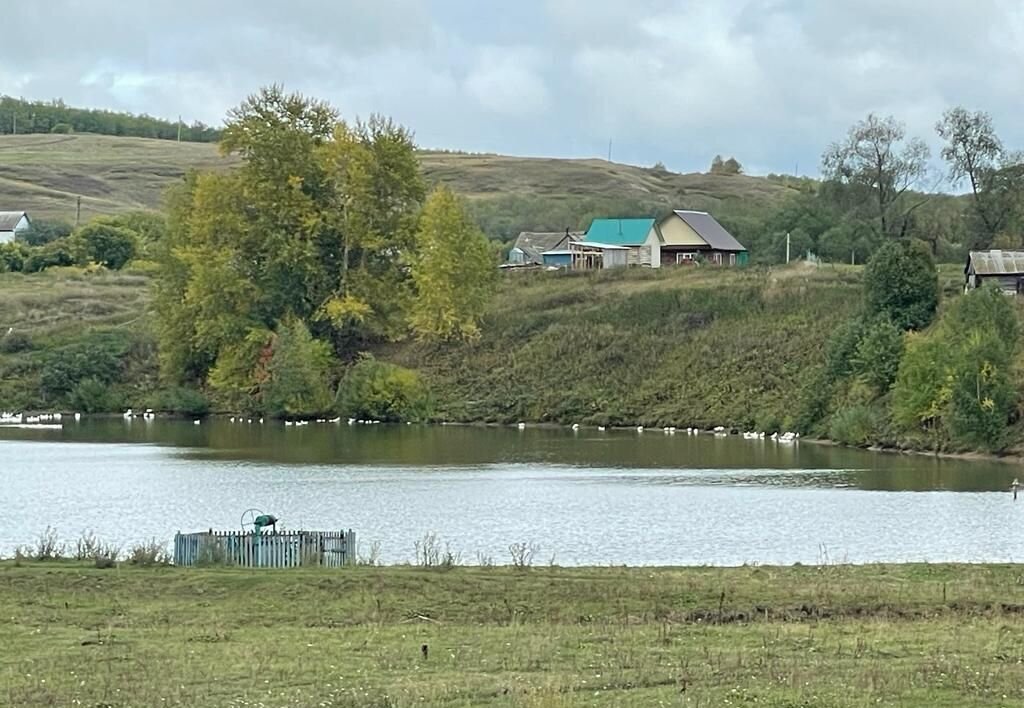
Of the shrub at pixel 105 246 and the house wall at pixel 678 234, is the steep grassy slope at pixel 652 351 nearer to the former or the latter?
the house wall at pixel 678 234

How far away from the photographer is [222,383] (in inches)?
3708

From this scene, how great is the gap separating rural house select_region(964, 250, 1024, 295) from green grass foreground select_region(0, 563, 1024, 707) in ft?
182

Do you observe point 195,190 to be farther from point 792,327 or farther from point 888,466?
point 888,466

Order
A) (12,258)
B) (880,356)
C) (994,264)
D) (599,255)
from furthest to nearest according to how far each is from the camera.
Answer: (12,258), (599,255), (994,264), (880,356)

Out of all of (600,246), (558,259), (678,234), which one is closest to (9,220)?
(558,259)

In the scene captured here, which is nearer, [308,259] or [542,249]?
[308,259]

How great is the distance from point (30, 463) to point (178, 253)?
35704 mm

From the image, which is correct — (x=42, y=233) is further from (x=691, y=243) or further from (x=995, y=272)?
(x=995, y=272)

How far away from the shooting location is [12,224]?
15400cm

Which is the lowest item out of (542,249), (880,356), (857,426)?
(857,426)

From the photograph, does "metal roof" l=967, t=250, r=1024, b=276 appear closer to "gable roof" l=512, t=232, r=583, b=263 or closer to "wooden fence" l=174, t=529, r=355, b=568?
"gable roof" l=512, t=232, r=583, b=263

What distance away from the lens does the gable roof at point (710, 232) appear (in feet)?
368

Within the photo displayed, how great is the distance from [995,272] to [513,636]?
216ft

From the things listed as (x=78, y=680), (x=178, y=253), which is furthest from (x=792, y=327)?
(x=78, y=680)
